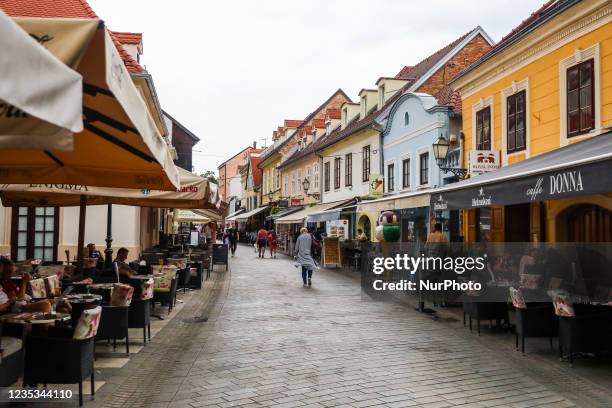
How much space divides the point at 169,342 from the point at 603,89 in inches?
353

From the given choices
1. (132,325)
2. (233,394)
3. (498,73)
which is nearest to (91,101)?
(233,394)

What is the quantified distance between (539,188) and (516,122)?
7.46 m

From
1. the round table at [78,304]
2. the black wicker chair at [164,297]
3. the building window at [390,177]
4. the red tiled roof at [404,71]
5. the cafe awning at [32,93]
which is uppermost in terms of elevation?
the red tiled roof at [404,71]

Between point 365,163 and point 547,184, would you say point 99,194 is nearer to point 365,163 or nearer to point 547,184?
point 547,184

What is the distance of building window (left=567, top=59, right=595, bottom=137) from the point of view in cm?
1096

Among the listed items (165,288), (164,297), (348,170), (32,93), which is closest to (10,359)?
(32,93)

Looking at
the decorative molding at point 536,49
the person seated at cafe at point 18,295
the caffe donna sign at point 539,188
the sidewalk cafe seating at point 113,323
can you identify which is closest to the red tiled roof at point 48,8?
the person seated at cafe at point 18,295

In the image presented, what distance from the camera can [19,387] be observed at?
16.8 ft

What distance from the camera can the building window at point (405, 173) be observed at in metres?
21.9

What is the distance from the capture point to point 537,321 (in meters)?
7.69

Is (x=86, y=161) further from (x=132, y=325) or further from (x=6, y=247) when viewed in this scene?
(x=6, y=247)

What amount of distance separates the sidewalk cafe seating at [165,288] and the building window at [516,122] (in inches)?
341

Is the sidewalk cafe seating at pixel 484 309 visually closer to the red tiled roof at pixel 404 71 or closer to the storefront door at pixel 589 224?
the storefront door at pixel 589 224

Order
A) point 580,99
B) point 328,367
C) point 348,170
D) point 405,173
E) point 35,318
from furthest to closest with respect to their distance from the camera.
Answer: point 348,170 → point 405,173 → point 580,99 → point 328,367 → point 35,318
